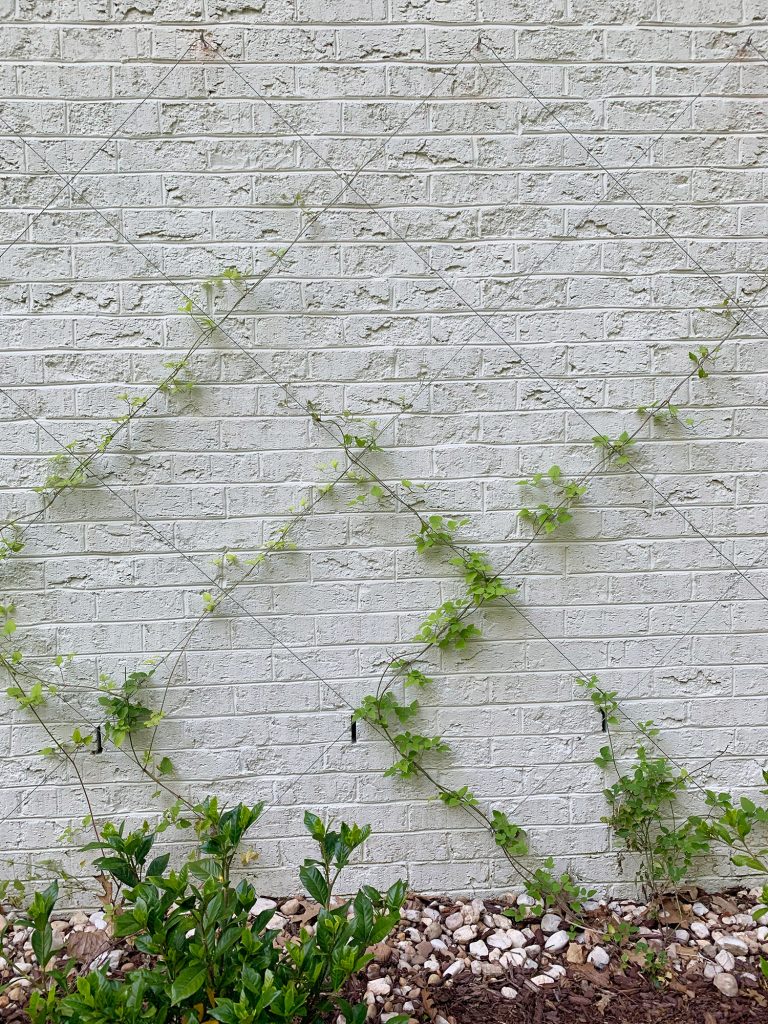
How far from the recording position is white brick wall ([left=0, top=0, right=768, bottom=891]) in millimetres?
2025

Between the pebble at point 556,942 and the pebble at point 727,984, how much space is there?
1.21 ft

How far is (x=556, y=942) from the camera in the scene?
206cm

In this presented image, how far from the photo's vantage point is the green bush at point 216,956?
1.46 meters

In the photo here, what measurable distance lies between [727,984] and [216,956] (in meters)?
1.27

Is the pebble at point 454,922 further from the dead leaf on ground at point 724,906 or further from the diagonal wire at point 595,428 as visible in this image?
the diagonal wire at point 595,428

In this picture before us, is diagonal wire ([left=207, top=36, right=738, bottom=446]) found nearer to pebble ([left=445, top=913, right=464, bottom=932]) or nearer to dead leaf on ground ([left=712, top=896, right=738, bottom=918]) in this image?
pebble ([left=445, top=913, right=464, bottom=932])

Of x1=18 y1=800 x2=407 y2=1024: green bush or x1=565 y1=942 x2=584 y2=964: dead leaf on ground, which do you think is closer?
x1=18 y1=800 x2=407 y2=1024: green bush

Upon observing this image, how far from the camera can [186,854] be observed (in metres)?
2.16

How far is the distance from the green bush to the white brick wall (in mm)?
465

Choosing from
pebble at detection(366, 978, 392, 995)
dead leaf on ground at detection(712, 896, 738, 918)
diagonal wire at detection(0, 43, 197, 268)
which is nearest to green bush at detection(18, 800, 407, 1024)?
pebble at detection(366, 978, 392, 995)

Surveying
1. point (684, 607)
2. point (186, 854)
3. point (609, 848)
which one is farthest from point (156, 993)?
point (684, 607)

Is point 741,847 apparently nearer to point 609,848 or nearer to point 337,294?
point 609,848

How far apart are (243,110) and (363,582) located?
1274mm

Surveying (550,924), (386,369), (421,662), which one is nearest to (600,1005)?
(550,924)
